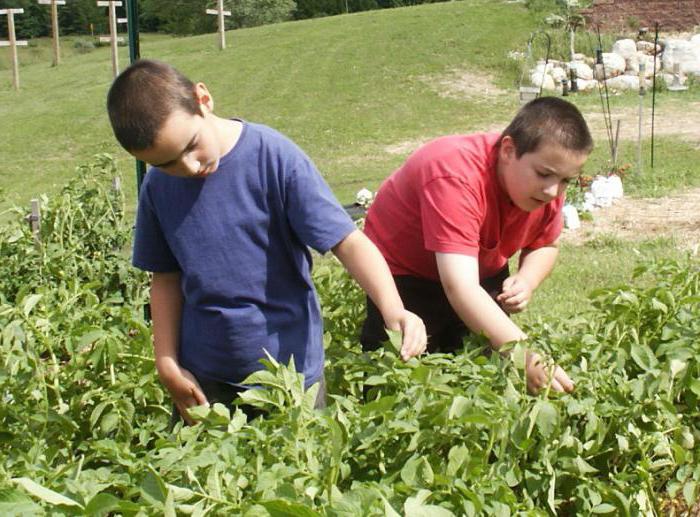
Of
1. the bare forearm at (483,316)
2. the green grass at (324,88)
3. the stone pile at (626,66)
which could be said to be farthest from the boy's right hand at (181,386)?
the stone pile at (626,66)

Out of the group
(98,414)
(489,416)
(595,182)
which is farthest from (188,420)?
(595,182)

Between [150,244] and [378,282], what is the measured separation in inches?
23.8

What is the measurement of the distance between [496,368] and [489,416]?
0.91 feet

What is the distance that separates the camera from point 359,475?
189 centimetres

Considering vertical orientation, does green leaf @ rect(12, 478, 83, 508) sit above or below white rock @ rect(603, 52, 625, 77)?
above

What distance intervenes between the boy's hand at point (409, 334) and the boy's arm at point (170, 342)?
0.56 meters

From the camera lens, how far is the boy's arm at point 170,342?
8.01ft

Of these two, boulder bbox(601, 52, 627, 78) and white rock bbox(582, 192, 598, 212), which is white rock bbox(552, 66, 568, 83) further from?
white rock bbox(582, 192, 598, 212)

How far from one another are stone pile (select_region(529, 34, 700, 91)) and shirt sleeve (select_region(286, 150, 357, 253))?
1588cm

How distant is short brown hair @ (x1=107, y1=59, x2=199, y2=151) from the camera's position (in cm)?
205

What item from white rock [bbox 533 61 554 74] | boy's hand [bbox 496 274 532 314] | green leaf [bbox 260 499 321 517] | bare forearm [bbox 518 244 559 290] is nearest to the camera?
green leaf [bbox 260 499 321 517]

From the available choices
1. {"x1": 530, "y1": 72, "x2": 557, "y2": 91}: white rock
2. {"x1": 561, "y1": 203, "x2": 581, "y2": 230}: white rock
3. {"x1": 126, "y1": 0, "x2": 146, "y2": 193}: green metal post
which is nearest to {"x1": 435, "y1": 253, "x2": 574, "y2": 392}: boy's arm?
Answer: {"x1": 126, "y1": 0, "x2": 146, "y2": 193}: green metal post

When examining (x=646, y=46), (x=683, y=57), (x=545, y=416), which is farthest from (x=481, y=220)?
(x=646, y=46)

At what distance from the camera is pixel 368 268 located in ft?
7.37
